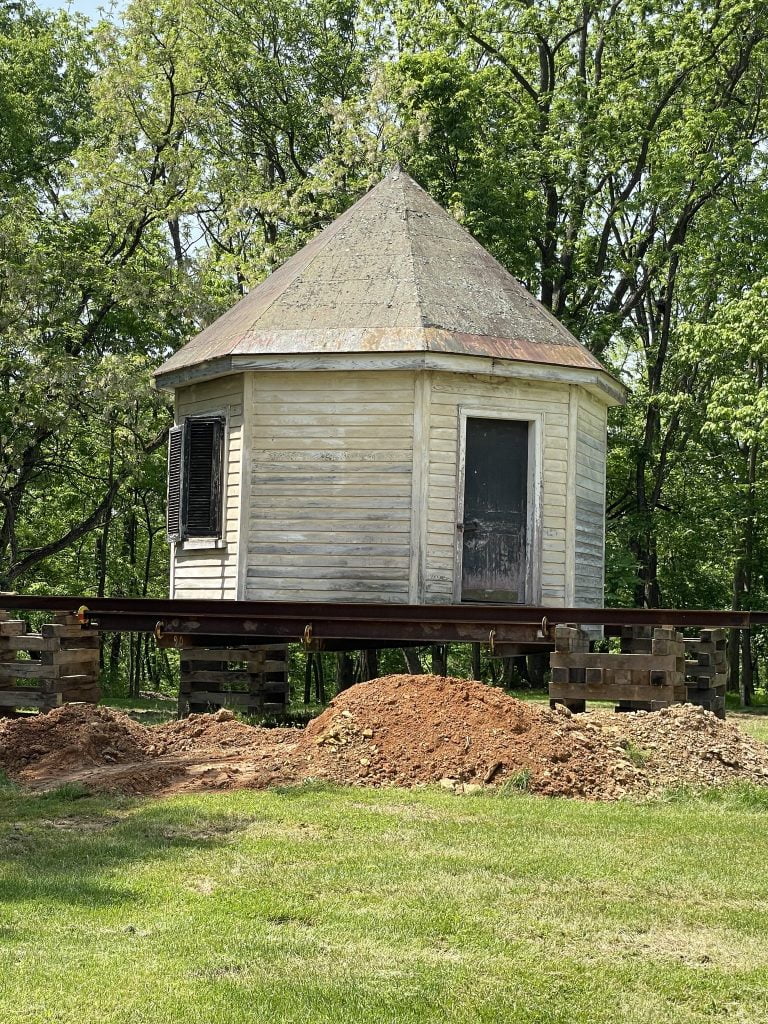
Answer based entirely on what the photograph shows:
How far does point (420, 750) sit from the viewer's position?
1012cm

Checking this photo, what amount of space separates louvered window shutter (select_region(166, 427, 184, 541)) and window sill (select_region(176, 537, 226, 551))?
24 cm

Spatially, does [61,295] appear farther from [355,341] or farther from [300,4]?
[300,4]

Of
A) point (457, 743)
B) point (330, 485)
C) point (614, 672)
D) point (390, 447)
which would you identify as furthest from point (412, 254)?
point (457, 743)

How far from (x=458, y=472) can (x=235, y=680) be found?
3853 millimetres

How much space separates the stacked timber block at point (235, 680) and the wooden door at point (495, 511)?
2.65 metres

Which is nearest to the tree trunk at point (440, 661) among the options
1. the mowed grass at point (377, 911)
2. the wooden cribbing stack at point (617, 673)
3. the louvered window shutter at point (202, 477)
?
the louvered window shutter at point (202, 477)

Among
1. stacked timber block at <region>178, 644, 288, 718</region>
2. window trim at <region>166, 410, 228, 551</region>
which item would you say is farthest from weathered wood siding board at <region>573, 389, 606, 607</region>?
window trim at <region>166, 410, 228, 551</region>

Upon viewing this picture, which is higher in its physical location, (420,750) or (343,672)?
(343,672)

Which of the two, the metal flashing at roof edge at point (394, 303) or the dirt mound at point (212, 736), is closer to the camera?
the dirt mound at point (212, 736)

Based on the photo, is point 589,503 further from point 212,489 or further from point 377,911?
point 377,911

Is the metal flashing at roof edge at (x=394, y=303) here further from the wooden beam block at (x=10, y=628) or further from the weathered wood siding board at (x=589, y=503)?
the wooden beam block at (x=10, y=628)

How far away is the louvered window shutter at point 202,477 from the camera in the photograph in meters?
16.0

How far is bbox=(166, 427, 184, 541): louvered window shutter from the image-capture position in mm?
16734

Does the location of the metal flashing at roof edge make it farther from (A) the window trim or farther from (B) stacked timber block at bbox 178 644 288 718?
(B) stacked timber block at bbox 178 644 288 718
